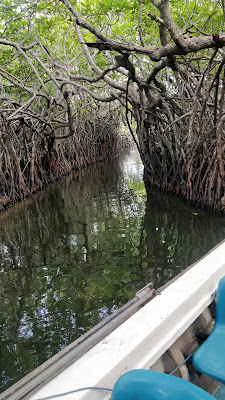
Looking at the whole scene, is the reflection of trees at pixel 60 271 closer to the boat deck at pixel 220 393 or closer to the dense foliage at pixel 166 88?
the dense foliage at pixel 166 88

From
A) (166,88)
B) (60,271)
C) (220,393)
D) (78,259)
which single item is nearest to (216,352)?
(220,393)

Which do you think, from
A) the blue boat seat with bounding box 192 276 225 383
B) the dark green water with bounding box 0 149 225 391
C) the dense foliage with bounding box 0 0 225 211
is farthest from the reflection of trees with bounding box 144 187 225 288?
the blue boat seat with bounding box 192 276 225 383

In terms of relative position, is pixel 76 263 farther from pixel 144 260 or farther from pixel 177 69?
pixel 177 69

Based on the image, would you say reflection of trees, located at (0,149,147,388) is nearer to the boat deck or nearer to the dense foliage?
the dense foliage

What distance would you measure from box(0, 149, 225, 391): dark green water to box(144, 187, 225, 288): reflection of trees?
1 cm

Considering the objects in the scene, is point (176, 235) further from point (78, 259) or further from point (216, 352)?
point (216, 352)

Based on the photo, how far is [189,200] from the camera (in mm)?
5844

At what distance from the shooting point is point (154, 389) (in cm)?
84

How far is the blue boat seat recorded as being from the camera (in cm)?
123

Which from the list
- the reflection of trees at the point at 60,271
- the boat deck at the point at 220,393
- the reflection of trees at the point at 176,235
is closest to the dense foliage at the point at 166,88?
the reflection of trees at the point at 176,235

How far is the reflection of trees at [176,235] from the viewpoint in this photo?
Answer: 3.56 metres

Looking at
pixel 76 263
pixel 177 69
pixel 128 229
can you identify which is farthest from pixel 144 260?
pixel 177 69

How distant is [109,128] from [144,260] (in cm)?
1285

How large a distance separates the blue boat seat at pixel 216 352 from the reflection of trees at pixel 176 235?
170 centimetres
